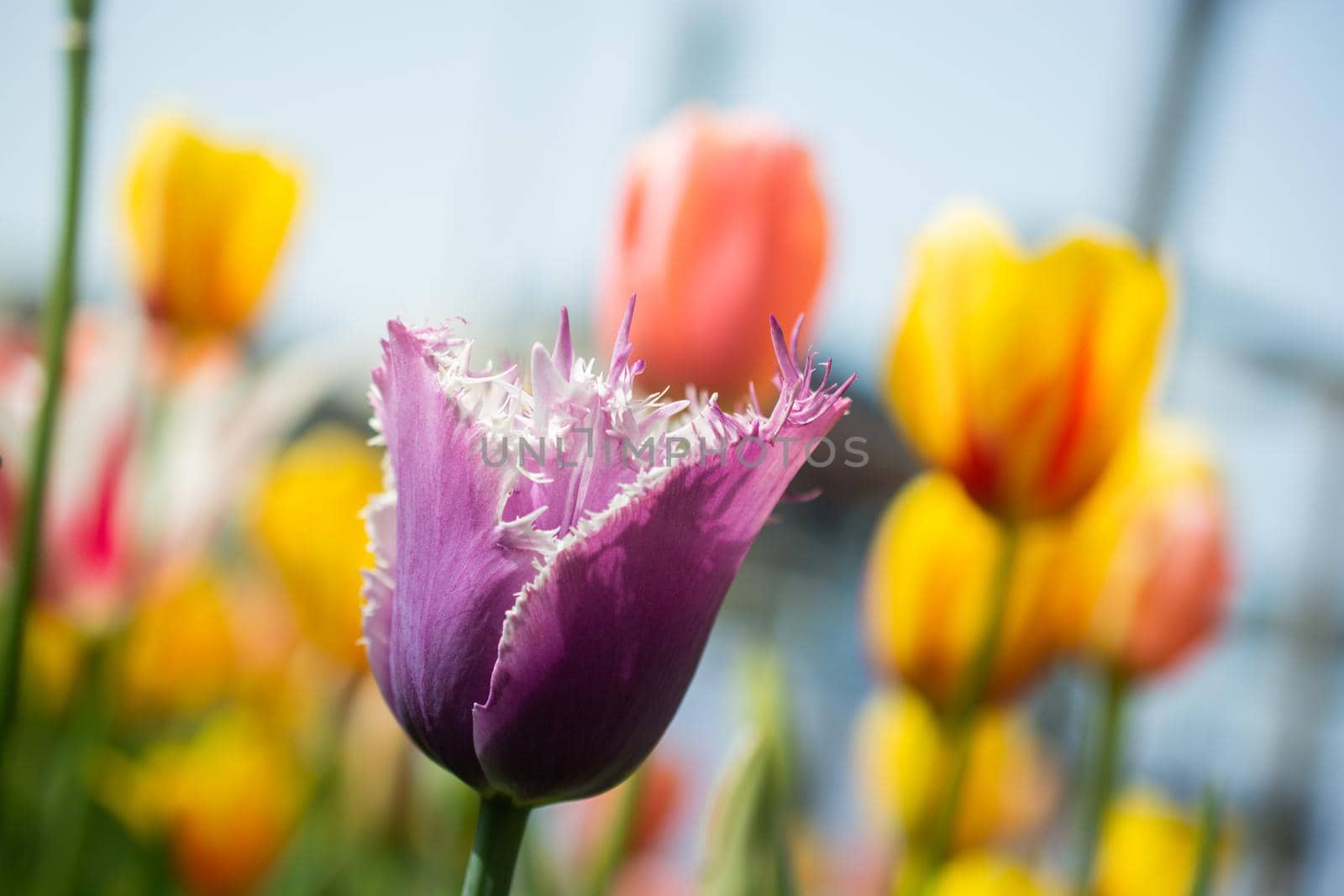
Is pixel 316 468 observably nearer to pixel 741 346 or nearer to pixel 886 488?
pixel 741 346

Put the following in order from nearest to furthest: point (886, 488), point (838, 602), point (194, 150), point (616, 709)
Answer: point (616, 709)
point (194, 150)
point (886, 488)
point (838, 602)

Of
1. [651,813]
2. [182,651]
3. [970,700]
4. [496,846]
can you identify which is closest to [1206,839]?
[970,700]

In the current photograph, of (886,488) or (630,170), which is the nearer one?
(630,170)

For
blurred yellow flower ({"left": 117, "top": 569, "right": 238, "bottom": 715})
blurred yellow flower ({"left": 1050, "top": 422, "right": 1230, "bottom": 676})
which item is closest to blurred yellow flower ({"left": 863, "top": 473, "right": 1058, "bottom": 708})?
blurred yellow flower ({"left": 1050, "top": 422, "right": 1230, "bottom": 676})

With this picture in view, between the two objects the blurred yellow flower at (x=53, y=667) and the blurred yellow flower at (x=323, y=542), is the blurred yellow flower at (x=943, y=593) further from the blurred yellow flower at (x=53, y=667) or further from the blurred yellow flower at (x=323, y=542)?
the blurred yellow flower at (x=53, y=667)

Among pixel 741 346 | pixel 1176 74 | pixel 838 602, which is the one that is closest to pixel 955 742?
pixel 741 346

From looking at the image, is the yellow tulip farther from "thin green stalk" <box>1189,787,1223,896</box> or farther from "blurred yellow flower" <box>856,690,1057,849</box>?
"thin green stalk" <box>1189,787,1223,896</box>

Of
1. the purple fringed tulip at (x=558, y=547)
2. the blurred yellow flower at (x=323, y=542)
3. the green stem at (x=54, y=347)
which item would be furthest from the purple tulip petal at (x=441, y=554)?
the blurred yellow flower at (x=323, y=542)
